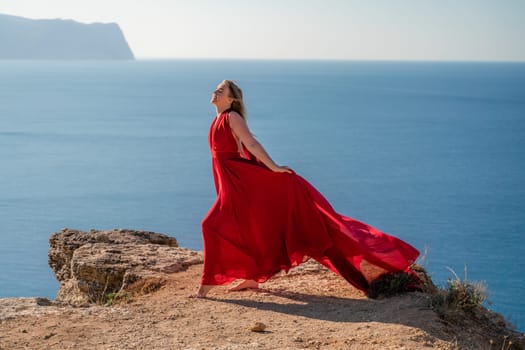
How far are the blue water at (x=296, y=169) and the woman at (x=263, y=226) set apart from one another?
30.2 metres

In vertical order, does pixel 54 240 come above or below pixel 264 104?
below

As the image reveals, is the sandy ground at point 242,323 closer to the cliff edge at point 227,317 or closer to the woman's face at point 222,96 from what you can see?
the cliff edge at point 227,317

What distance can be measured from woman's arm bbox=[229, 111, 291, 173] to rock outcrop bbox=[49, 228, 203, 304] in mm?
1641

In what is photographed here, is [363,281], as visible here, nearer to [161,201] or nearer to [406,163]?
[161,201]

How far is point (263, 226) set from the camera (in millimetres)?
5781

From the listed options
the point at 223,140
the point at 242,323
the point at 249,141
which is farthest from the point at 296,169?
the point at 242,323

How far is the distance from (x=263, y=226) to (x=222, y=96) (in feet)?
3.79

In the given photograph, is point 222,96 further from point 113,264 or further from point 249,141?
point 113,264

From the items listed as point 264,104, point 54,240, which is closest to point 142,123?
point 264,104

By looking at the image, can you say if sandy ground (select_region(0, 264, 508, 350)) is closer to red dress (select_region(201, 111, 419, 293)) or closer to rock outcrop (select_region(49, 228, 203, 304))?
red dress (select_region(201, 111, 419, 293))

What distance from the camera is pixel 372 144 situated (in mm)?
81812

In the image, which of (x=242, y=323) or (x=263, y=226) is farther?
(x=263, y=226)

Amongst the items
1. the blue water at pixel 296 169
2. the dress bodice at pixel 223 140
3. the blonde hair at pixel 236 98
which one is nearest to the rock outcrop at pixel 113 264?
the dress bodice at pixel 223 140

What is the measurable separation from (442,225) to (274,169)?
4873cm
